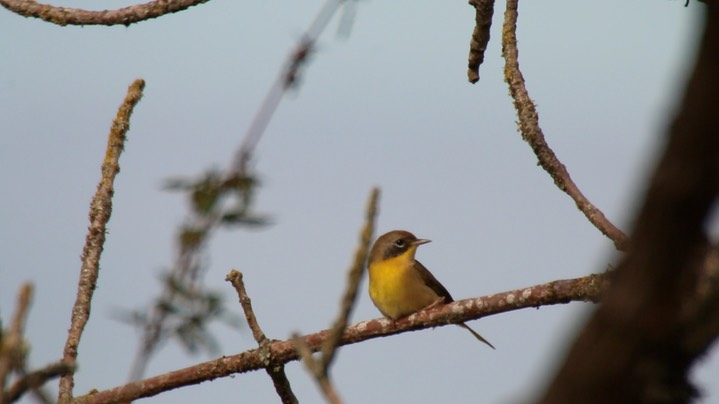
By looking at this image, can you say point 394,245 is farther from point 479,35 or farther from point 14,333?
point 14,333

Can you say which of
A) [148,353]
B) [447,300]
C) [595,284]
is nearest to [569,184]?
[595,284]

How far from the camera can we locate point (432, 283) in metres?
9.91

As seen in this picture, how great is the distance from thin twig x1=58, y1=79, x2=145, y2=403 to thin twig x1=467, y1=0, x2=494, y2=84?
2.27 metres

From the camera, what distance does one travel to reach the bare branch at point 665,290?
1396 millimetres

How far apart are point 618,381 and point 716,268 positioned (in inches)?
36.2

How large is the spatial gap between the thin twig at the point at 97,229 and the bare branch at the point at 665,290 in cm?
371

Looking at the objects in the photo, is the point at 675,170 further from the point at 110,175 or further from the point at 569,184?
the point at 569,184

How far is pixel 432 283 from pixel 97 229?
503 cm

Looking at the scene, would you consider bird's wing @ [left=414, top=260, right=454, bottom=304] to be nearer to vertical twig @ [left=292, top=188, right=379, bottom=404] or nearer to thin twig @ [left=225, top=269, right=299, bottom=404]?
thin twig @ [left=225, top=269, right=299, bottom=404]

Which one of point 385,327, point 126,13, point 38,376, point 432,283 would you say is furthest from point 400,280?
point 38,376

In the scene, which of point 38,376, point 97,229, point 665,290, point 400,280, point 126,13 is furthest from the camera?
point 400,280

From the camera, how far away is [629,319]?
1.50m

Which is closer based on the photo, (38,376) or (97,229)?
(38,376)

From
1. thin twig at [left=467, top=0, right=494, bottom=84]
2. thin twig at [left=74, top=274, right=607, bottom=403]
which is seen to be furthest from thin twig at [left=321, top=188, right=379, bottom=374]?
thin twig at [left=467, top=0, right=494, bottom=84]
